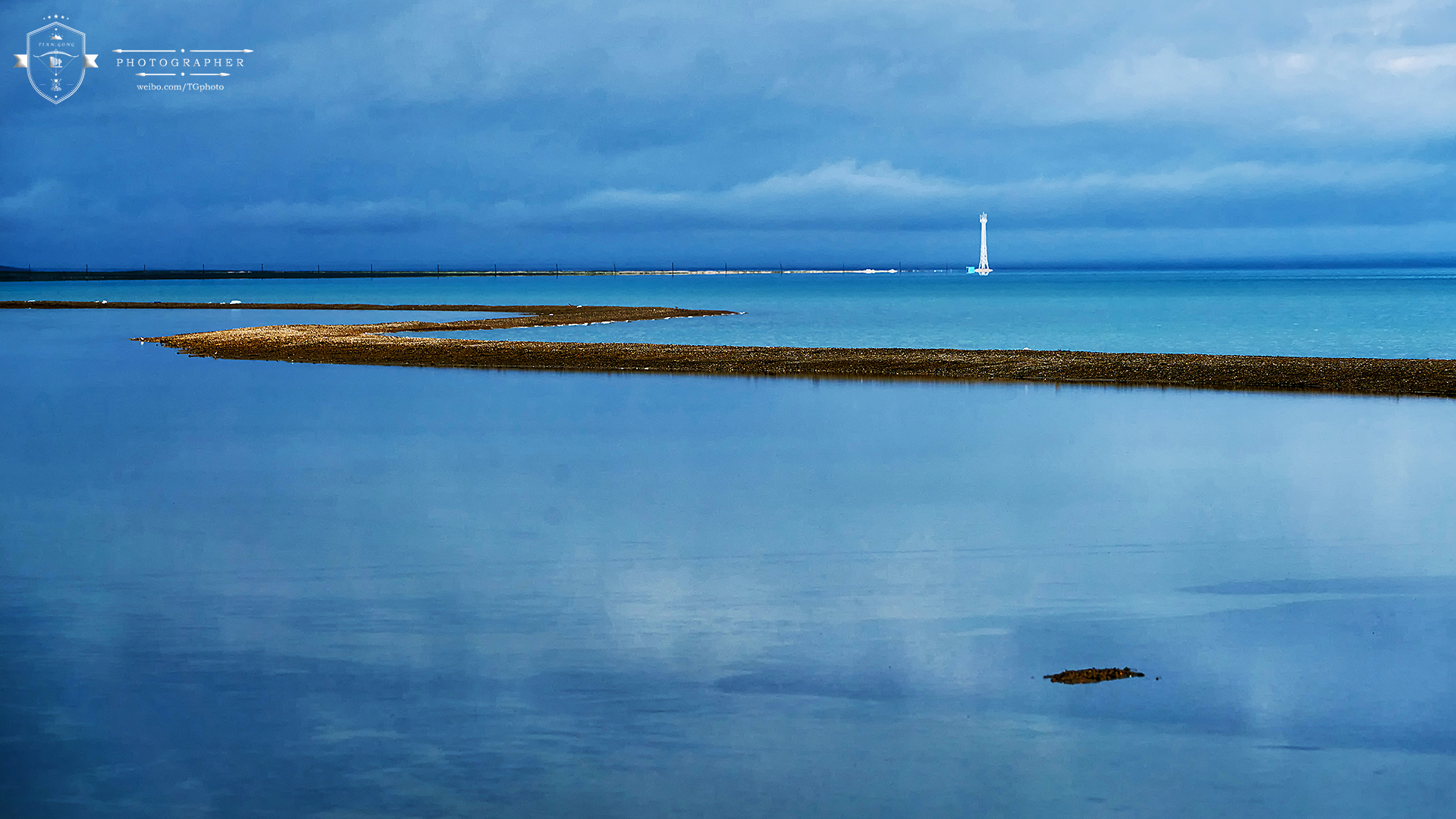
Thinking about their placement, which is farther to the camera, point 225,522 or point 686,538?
point 225,522

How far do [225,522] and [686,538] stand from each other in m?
4.80

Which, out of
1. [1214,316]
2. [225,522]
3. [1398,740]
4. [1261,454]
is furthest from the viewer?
[1214,316]

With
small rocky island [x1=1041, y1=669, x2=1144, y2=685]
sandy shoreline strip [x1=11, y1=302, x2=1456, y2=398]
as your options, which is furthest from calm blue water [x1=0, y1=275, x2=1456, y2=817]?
sandy shoreline strip [x1=11, y1=302, x2=1456, y2=398]

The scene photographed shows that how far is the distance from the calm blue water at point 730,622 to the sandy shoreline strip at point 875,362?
8616 mm

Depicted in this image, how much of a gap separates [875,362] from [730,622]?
1026 inches

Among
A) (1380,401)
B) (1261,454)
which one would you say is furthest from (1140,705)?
(1380,401)

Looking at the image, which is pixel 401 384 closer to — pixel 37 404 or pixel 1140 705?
pixel 37 404

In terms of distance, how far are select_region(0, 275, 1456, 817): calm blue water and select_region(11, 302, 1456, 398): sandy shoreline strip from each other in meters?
8.62

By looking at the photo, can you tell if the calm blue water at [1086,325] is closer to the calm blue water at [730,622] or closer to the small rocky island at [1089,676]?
the calm blue water at [730,622]

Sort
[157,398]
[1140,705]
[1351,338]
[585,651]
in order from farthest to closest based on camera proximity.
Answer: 1. [1351,338]
2. [157,398]
3. [585,651]
4. [1140,705]

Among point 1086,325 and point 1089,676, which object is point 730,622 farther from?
point 1086,325

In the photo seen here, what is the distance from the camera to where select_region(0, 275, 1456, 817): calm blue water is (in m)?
6.77

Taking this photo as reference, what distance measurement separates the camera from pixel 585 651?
8.80 meters

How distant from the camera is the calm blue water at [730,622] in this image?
6773 mm
